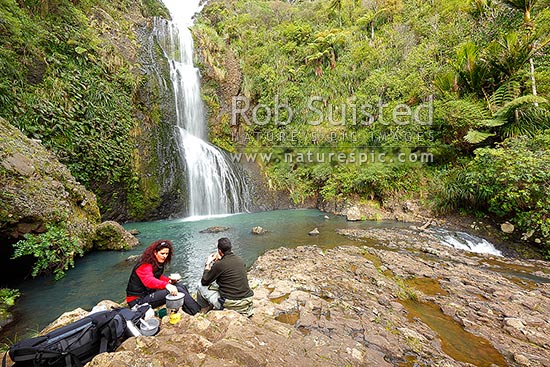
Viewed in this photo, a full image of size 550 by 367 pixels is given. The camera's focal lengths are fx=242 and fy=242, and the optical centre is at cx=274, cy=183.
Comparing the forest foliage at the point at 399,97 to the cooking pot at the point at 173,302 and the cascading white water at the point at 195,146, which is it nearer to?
the cascading white water at the point at 195,146

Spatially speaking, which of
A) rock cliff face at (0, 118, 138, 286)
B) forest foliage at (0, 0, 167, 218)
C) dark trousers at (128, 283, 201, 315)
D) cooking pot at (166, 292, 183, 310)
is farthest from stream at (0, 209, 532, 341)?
forest foliage at (0, 0, 167, 218)

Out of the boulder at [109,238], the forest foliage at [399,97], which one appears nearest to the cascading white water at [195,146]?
the forest foliage at [399,97]

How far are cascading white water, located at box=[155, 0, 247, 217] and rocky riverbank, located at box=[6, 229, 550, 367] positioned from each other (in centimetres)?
904

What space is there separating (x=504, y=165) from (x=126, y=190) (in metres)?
14.3

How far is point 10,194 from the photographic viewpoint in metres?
4.91

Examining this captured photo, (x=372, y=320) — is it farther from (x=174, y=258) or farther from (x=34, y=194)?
(x=34, y=194)

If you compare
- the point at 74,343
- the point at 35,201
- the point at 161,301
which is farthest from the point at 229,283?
the point at 35,201

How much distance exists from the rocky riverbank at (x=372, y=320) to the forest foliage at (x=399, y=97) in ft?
11.5

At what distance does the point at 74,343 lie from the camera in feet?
6.64

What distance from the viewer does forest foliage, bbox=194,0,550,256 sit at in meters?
8.09

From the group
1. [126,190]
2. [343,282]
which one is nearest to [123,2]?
[126,190]

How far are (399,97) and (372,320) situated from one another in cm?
1472

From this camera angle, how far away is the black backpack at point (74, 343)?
6.05 ft

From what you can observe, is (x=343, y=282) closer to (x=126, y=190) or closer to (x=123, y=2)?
(x=126, y=190)
